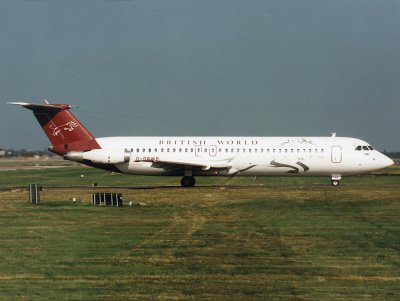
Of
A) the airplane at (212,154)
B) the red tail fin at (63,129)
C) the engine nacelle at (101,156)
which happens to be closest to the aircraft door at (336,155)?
the airplane at (212,154)

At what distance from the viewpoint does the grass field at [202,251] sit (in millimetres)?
11789

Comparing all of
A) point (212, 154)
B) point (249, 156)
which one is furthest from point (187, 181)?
point (249, 156)

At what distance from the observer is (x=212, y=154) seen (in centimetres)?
4131

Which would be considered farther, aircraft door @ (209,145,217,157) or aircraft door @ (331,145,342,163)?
aircraft door @ (209,145,217,157)

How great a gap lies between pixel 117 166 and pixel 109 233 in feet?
74.3

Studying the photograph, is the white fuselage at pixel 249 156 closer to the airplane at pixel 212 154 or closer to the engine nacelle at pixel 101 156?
the airplane at pixel 212 154

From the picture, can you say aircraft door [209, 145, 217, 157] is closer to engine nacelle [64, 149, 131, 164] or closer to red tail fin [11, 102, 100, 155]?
engine nacelle [64, 149, 131, 164]

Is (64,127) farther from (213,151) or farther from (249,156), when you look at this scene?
(249,156)

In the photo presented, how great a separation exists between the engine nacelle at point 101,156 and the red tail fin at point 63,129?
45 centimetres

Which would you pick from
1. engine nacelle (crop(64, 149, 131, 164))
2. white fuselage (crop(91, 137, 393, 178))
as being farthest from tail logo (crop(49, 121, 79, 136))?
white fuselage (crop(91, 137, 393, 178))

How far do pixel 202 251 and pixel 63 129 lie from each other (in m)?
27.1

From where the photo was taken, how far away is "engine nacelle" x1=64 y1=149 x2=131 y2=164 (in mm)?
40625

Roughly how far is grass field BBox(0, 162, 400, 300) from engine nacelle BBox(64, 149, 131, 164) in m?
12.4

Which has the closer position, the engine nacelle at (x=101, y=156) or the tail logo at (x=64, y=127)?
the engine nacelle at (x=101, y=156)
